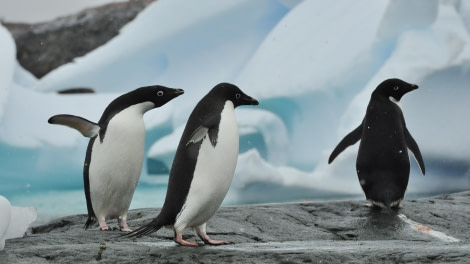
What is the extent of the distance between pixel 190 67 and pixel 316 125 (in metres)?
2.51

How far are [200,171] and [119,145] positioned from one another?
0.78 meters

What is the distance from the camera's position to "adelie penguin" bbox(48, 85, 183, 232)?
3609 millimetres

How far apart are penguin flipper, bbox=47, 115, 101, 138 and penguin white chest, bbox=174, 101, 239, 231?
817 mm

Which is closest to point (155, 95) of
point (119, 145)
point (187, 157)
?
point (119, 145)

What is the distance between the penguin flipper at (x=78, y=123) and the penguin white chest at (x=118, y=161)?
0.15ft

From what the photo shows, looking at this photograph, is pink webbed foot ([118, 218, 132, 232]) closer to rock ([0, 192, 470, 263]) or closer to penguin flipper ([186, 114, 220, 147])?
rock ([0, 192, 470, 263])

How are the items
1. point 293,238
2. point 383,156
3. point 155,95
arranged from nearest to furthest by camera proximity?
1. point 155,95
2. point 293,238
3. point 383,156

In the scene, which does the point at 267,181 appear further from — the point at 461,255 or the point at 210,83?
the point at 461,255

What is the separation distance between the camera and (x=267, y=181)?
8.99m

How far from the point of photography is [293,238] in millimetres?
3842

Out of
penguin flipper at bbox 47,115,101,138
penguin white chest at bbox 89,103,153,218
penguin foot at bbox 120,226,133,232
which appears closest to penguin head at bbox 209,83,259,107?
penguin white chest at bbox 89,103,153,218

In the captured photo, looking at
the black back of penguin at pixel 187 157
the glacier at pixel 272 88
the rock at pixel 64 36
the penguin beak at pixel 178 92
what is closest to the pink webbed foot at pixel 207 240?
the black back of penguin at pixel 187 157

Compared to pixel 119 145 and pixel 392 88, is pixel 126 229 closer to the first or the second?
pixel 119 145

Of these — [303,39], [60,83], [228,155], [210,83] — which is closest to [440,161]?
[303,39]
